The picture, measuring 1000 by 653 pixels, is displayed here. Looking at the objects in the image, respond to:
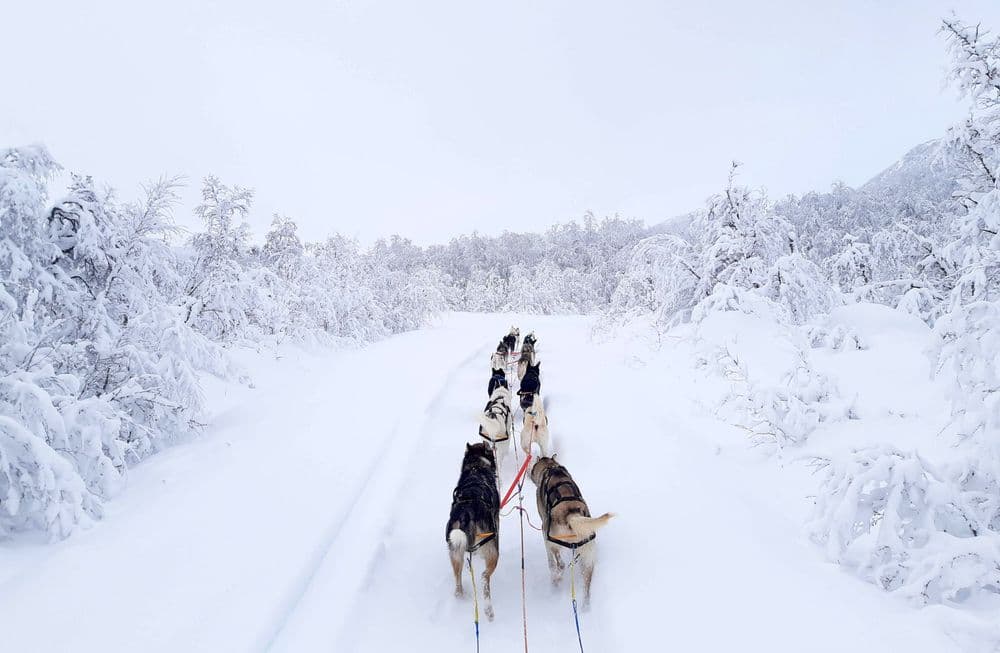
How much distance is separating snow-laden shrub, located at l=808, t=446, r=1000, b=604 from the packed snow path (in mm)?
220

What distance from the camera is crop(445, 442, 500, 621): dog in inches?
120

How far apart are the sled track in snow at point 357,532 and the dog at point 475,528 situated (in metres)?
0.90

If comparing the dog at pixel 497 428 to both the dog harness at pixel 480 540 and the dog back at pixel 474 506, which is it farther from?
the dog harness at pixel 480 540

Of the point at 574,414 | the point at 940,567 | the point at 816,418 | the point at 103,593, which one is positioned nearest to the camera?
the point at 940,567

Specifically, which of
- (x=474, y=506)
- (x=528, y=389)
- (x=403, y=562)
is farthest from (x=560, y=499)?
(x=528, y=389)

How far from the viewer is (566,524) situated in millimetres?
3143

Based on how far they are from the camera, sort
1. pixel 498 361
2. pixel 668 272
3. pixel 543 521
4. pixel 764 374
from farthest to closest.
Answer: pixel 668 272 < pixel 498 361 < pixel 764 374 < pixel 543 521

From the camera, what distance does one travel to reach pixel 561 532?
10.4 feet

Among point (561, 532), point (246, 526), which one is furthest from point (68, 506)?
point (561, 532)

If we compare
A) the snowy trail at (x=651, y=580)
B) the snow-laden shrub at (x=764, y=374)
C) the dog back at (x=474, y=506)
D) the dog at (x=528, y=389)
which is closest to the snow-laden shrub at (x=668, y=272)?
the snow-laden shrub at (x=764, y=374)

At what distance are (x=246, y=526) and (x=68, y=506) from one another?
1.42 meters

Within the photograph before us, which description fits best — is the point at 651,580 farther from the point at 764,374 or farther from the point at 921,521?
the point at 764,374

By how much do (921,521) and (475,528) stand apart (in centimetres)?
272

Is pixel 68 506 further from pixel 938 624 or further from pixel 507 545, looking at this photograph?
pixel 938 624
